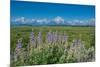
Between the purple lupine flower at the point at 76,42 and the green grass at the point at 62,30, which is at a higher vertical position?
the green grass at the point at 62,30

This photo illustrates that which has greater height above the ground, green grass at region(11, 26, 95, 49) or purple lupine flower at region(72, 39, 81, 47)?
green grass at region(11, 26, 95, 49)

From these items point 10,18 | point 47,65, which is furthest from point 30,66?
point 10,18

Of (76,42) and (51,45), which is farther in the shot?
(76,42)

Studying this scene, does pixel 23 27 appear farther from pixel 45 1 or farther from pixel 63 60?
pixel 63 60

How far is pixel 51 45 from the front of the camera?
2.32m

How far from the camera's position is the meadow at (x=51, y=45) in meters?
2.20

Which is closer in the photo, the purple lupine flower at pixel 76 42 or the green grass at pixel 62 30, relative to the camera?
the green grass at pixel 62 30

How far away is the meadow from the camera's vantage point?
2197 millimetres

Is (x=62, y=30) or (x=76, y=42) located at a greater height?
(x=62, y=30)

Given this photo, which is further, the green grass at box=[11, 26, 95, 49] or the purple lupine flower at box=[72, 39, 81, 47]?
the purple lupine flower at box=[72, 39, 81, 47]
